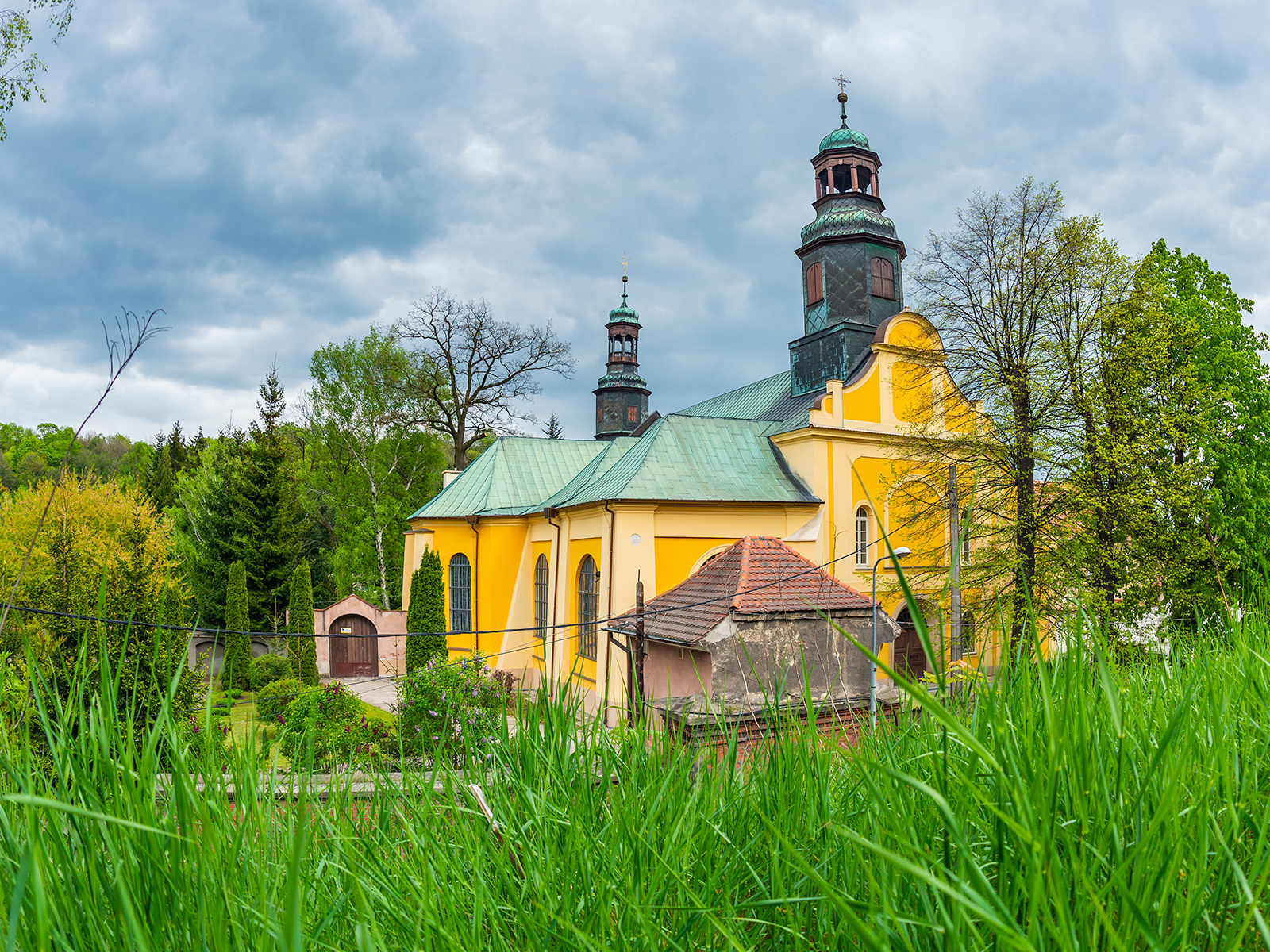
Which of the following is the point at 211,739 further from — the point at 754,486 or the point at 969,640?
the point at 754,486

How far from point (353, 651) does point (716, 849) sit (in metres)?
27.8

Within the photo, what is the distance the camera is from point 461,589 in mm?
23703

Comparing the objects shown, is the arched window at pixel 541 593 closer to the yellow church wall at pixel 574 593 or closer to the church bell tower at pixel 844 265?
the yellow church wall at pixel 574 593

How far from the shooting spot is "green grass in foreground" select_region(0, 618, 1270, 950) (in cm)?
91

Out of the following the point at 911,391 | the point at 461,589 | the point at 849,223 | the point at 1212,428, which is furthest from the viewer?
the point at 461,589

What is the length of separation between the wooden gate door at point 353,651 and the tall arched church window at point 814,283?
18238mm

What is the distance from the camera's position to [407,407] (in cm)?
3259

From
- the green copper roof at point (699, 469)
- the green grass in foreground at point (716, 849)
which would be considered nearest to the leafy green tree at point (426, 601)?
the green copper roof at point (699, 469)

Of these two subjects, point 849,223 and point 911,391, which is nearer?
point 911,391

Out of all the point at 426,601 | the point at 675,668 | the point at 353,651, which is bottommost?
the point at 353,651

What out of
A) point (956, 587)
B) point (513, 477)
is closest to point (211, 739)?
point (956, 587)

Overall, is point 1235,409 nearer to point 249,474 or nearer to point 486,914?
point 486,914

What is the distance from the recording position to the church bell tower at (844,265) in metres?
21.4

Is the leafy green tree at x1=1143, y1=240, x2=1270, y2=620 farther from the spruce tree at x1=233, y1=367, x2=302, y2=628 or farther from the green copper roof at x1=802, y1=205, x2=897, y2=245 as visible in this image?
the spruce tree at x1=233, y1=367, x2=302, y2=628
